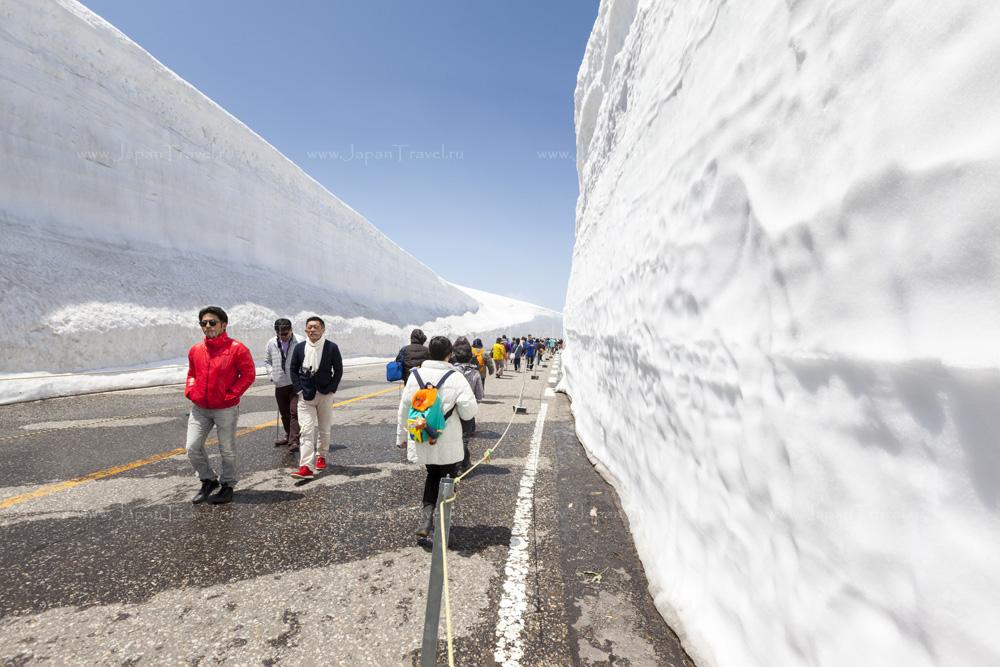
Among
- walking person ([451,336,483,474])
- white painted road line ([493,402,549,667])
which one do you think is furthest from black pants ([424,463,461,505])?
walking person ([451,336,483,474])

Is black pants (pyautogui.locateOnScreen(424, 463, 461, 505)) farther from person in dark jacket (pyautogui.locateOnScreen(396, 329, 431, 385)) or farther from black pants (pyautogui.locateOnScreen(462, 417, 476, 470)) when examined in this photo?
person in dark jacket (pyautogui.locateOnScreen(396, 329, 431, 385))

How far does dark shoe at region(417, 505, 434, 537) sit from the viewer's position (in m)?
3.44

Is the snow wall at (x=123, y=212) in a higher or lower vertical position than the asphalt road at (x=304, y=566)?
higher

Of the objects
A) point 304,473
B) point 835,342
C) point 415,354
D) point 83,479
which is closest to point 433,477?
point 415,354

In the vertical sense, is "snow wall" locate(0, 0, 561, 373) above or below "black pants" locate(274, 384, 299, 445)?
above

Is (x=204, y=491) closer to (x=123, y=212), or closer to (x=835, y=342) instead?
(x=835, y=342)

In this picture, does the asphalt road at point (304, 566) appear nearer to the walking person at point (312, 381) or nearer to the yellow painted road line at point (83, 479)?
the yellow painted road line at point (83, 479)

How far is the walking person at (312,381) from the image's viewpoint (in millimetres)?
4867

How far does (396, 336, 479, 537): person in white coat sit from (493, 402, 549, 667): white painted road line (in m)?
0.71

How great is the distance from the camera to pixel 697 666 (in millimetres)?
2133

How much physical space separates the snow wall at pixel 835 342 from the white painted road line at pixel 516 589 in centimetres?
81

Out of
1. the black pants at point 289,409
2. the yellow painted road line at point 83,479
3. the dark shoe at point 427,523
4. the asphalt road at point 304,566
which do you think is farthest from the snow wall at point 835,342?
the yellow painted road line at point 83,479

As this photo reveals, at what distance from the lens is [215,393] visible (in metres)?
4.13

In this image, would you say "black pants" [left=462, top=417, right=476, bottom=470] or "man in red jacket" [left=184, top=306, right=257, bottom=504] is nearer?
Result: "man in red jacket" [left=184, top=306, right=257, bottom=504]
